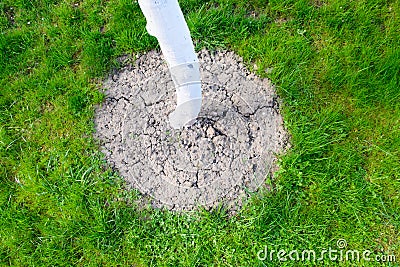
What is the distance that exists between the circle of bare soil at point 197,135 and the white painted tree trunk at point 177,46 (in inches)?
13.3

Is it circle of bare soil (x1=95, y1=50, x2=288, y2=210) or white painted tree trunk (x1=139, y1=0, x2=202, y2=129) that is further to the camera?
circle of bare soil (x1=95, y1=50, x2=288, y2=210)

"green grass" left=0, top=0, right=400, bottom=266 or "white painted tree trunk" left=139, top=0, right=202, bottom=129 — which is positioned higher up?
"white painted tree trunk" left=139, top=0, right=202, bottom=129

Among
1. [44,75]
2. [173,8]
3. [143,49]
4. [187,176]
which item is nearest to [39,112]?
[44,75]

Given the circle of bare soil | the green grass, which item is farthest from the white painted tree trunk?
the green grass

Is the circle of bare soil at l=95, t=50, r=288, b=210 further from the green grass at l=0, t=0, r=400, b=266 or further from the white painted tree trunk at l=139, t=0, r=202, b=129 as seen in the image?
the white painted tree trunk at l=139, t=0, r=202, b=129

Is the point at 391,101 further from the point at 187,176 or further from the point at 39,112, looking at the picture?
the point at 39,112

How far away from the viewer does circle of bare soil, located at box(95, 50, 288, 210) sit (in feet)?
8.95

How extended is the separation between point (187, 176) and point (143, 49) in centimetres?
109

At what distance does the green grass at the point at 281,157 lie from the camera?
2.63 meters

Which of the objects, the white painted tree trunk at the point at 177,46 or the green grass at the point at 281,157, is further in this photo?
the green grass at the point at 281,157

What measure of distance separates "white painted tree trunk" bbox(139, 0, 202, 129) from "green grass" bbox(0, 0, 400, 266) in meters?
0.79

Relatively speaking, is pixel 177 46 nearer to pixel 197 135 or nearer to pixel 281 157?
pixel 197 135

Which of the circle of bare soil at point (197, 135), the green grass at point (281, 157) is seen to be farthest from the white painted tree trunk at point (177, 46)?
the green grass at point (281, 157)

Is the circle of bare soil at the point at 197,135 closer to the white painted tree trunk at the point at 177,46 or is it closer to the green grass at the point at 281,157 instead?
the green grass at the point at 281,157
